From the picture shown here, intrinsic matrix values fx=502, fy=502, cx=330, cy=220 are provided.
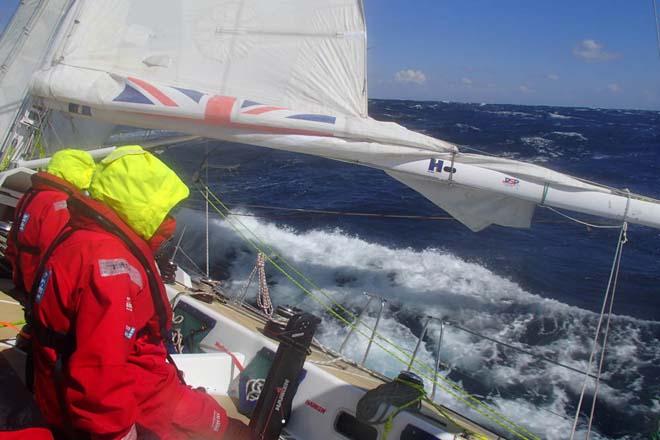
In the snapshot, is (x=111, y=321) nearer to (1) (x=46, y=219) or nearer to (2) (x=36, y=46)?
(1) (x=46, y=219)

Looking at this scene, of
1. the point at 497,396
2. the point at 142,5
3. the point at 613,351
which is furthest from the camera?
the point at 613,351

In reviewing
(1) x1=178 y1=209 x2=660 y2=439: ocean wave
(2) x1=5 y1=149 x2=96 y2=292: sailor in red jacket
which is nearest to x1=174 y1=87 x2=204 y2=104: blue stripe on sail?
(2) x1=5 y1=149 x2=96 y2=292: sailor in red jacket

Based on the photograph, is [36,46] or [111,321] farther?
[36,46]

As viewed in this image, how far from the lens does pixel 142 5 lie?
429 centimetres

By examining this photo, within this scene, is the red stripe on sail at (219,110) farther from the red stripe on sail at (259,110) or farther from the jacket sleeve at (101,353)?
the jacket sleeve at (101,353)

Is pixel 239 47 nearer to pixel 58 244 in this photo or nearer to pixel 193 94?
pixel 193 94

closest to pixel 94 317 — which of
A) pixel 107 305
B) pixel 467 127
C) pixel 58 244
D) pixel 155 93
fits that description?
pixel 107 305

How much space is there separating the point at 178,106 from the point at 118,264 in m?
2.43

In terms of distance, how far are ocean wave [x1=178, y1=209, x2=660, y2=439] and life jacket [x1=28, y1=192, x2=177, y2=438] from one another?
4.29 meters

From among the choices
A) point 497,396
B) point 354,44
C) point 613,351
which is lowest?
point 497,396

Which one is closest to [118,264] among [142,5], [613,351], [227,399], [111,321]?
[111,321]

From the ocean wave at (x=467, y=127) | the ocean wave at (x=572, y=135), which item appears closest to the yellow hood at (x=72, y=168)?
the ocean wave at (x=467, y=127)

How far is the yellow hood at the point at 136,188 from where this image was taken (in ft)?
5.32

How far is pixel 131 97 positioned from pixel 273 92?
1087 mm
